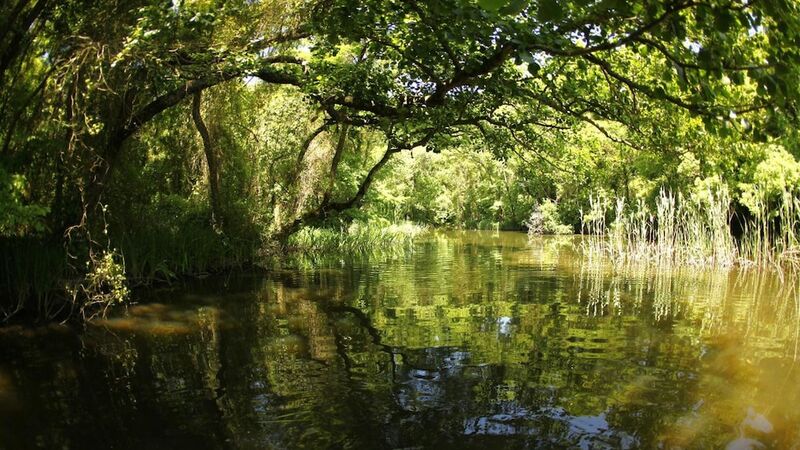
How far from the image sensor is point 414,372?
5.79 m

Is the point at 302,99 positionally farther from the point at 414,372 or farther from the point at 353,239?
the point at 353,239

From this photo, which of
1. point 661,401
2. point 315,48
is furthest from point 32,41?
point 661,401

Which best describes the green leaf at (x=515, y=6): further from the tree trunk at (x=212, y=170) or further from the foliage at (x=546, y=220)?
the foliage at (x=546, y=220)

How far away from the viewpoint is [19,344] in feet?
22.4

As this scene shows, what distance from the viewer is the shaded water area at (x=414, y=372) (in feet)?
14.4

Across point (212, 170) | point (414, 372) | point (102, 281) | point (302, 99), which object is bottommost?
point (414, 372)

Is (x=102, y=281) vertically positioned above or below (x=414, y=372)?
above

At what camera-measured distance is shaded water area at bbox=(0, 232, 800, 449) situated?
14.4 ft

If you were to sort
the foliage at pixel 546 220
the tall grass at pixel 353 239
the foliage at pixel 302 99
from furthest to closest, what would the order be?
the foliage at pixel 546 220
the tall grass at pixel 353 239
the foliage at pixel 302 99

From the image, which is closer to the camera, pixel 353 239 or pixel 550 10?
pixel 550 10

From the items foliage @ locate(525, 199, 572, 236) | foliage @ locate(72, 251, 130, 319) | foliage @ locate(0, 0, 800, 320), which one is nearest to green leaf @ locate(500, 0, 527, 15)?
foliage @ locate(0, 0, 800, 320)

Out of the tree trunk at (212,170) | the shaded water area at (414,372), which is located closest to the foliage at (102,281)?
the shaded water area at (414,372)

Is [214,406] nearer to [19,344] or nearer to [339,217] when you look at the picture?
[19,344]

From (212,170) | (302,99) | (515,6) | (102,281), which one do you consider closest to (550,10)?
(515,6)
